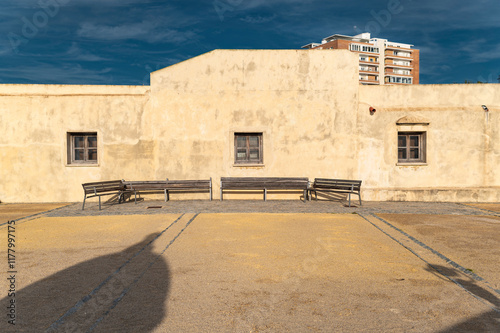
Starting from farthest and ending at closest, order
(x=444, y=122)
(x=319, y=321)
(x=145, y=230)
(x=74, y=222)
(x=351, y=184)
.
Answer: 1. (x=444, y=122)
2. (x=351, y=184)
3. (x=74, y=222)
4. (x=145, y=230)
5. (x=319, y=321)

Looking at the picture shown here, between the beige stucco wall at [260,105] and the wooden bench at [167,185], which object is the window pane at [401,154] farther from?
the wooden bench at [167,185]

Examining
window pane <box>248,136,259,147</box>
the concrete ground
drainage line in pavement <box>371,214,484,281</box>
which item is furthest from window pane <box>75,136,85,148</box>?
drainage line in pavement <box>371,214,484,281</box>

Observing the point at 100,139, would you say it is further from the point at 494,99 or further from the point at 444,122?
the point at 494,99

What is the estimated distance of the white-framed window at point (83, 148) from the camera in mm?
12281

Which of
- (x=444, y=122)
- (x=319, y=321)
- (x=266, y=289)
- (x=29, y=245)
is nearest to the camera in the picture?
(x=319, y=321)

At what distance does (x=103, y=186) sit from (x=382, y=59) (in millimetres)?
99863

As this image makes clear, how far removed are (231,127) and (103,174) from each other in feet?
15.2

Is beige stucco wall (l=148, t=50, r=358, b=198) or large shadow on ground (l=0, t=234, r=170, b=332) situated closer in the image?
large shadow on ground (l=0, t=234, r=170, b=332)

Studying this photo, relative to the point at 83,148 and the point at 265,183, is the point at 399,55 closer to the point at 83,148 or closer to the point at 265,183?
the point at 265,183

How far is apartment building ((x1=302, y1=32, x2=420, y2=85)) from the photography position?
94688 mm

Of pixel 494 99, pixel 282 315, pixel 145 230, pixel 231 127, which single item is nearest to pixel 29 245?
pixel 145 230

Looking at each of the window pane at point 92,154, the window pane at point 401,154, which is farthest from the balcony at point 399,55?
the window pane at point 92,154

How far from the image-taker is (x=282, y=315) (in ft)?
11.3

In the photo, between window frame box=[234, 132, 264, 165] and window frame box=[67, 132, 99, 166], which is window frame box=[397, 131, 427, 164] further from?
window frame box=[67, 132, 99, 166]
